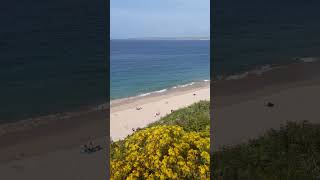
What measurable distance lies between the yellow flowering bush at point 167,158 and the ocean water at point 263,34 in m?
27.3

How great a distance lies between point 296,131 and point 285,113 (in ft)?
19.7

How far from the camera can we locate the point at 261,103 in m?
18.6

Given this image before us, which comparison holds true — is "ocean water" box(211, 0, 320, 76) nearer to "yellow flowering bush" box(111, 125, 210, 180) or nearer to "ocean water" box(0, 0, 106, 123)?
"ocean water" box(0, 0, 106, 123)

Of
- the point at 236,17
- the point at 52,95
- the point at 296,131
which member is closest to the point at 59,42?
the point at 236,17

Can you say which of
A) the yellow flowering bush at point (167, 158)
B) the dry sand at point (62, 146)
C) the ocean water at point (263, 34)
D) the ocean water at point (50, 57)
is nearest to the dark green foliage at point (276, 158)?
the yellow flowering bush at point (167, 158)

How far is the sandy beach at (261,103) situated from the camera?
12.4m

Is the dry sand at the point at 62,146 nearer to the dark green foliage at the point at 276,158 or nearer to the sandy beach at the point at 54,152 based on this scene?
the sandy beach at the point at 54,152

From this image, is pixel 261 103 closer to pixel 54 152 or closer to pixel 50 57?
pixel 54 152

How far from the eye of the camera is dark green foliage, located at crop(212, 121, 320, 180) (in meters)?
7.01

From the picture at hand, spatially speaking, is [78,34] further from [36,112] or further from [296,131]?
[296,131]

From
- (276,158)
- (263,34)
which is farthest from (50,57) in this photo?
(276,158)

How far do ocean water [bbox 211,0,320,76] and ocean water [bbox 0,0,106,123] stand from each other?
40.1 ft


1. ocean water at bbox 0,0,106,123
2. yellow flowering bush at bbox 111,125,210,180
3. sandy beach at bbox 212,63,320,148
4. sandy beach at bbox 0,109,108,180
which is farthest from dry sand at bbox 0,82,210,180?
ocean water at bbox 0,0,106,123

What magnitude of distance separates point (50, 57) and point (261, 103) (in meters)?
47.5
